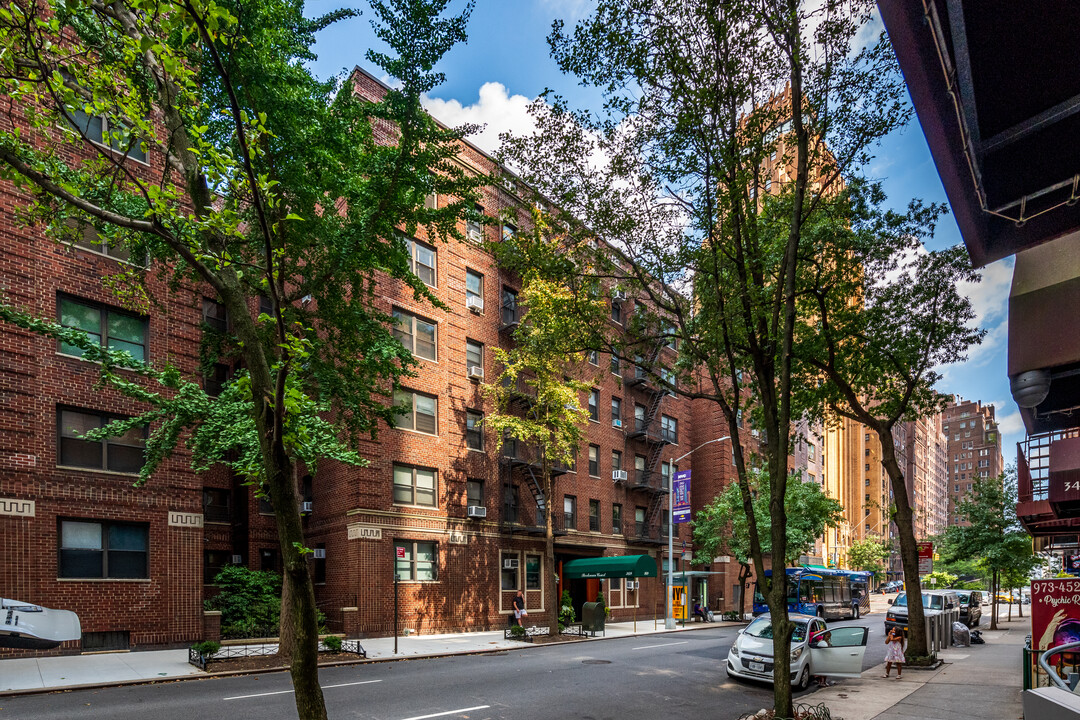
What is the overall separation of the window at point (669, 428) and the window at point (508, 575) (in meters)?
15.8

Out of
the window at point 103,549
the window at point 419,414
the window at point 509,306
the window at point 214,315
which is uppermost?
the window at point 509,306

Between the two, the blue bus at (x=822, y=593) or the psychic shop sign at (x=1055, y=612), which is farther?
the blue bus at (x=822, y=593)

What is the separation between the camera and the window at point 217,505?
27.0 m

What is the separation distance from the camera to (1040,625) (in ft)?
36.6

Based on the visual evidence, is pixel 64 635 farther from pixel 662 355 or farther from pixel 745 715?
pixel 662 355

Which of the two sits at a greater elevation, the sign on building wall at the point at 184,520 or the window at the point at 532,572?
the sign on building wall at the point at 184,520

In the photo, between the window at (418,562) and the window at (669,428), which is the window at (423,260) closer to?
the window at (418,562)

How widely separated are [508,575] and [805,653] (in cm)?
1758

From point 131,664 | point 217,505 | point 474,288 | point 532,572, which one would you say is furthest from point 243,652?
point 474,288

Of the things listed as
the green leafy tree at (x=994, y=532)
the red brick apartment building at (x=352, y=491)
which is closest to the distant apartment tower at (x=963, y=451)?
the green leafy tree at (x=994, y=532)

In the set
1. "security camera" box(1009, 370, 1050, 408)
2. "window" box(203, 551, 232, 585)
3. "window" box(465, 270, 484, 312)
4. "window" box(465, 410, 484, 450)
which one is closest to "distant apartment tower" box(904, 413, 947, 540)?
"window" box(465, 270, 484, 312)

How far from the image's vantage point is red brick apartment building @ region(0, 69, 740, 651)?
19.2 metres

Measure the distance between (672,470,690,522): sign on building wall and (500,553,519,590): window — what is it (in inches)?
331

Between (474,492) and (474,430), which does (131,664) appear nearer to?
(474,492)
